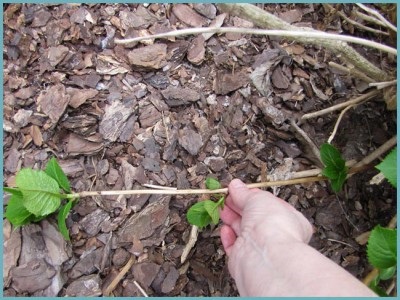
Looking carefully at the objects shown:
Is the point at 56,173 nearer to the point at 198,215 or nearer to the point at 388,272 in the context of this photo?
the point at 198,215

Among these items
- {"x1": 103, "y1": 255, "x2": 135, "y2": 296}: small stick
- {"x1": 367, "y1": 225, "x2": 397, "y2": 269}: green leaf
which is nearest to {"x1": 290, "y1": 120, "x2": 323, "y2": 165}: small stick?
{"x1": 367, "y1": 225, "x2": 397, "y2": 269}: green leaf

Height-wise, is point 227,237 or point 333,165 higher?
point 333,165

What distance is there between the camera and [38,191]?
1068mm

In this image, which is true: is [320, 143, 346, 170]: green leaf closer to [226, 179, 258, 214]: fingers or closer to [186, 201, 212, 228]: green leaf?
[226, 179, 258, 214]: fingers

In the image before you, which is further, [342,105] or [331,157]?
[342,105]

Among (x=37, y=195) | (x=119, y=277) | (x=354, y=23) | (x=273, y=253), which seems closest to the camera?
(x=273, y=253)

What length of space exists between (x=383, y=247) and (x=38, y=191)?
2.50 ft

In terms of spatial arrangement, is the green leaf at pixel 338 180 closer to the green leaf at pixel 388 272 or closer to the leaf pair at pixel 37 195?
the green leaf at pixel 388 272

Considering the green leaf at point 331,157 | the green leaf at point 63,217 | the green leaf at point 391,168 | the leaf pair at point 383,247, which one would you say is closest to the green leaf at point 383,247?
the leaf pair at point 383,247

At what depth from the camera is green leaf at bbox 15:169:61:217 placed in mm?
1057

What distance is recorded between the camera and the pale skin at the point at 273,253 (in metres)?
0.86

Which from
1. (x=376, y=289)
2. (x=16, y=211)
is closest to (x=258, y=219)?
(x=376, y=289)

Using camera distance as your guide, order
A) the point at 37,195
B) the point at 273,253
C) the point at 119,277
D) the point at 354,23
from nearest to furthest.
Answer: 1. the point at 273,253
2. the point at 37,195
3. the point at 119,277
4. the point at 354,23

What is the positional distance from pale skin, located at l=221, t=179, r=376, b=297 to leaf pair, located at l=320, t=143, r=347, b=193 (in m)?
0.15
